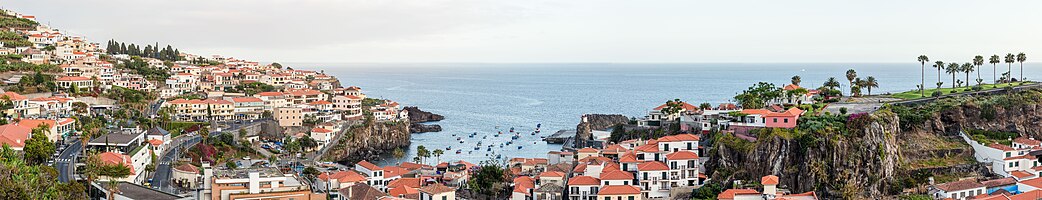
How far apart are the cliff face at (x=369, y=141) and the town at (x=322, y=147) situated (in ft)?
1.79

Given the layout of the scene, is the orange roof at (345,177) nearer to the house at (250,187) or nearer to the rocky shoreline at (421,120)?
the house at (250,187)

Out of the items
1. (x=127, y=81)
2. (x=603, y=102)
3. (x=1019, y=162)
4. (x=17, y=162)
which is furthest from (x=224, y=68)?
(x=1019, y=162)

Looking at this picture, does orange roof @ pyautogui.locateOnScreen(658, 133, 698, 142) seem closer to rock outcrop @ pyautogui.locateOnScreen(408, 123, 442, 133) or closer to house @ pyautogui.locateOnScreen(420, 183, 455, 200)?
house @ pyautogui.locateOnScreen(420, 183, 455, 200)

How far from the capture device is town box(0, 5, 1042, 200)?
38500 mm

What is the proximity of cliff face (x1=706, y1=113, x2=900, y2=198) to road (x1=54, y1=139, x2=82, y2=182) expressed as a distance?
29046 mm

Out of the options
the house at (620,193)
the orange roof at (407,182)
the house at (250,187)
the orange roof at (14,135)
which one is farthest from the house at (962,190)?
the orange roof at (14,135)

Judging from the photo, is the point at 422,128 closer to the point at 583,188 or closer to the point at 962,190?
the point at 583,188

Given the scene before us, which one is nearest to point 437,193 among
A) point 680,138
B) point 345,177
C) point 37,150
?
point 345,177

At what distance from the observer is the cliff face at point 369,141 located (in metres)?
64.9

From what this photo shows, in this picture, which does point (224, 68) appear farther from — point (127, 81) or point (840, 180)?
point (840, 180)

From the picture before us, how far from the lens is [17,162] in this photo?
3459 centimetres

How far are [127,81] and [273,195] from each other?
52.0 meters

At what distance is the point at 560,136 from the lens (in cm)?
7875

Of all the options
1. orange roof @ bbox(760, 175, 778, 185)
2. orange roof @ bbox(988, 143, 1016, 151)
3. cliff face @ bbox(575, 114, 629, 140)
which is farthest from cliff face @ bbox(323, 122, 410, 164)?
orange roof @ bbox(988, 143, 1016, 151)
